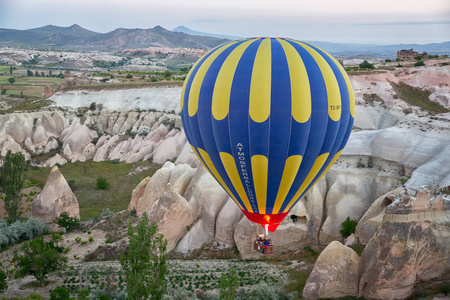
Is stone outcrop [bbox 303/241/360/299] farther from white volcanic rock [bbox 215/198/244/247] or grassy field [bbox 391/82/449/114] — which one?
grassy field [bbox 391/82/449/114]

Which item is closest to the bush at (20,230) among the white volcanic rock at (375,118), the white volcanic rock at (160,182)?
the white volcanic rock at (160,182)

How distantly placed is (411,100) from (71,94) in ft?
132

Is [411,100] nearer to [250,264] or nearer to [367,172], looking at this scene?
[367,172]

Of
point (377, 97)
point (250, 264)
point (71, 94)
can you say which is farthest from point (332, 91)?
point (71, 94)

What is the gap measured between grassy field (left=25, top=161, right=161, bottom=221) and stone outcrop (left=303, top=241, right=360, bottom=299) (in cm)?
1931

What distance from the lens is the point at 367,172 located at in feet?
86.7

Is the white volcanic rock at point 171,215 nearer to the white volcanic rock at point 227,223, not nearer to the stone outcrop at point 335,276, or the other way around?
the white volcanic rock at point 227,223

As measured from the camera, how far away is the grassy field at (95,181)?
36.3 meters

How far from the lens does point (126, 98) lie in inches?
2352

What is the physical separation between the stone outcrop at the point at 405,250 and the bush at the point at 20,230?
1933cm

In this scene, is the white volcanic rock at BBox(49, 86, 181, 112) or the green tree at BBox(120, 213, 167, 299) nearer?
the green tree at BBox(120, 213, 167, 299)

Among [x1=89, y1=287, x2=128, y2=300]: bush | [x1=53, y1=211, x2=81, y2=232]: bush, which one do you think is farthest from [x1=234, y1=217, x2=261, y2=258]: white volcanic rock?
[x1=53, y1=211, x2=81, y2=232]: bush

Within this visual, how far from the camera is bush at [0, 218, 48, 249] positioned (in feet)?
90.0

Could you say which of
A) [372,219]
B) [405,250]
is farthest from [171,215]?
[405,250]
